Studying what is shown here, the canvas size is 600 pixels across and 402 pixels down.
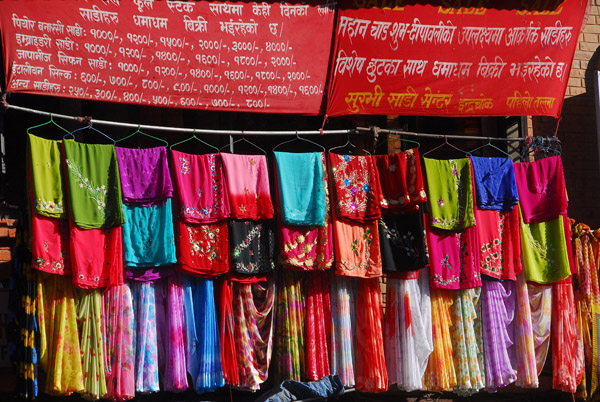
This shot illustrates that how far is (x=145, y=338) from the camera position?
645 centimetres

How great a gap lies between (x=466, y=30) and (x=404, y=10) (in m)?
0.62

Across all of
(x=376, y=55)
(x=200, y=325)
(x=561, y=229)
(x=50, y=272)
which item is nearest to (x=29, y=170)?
(x=50, y=272)

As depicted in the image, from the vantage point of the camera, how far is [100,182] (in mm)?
6430

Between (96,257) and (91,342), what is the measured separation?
641 mm

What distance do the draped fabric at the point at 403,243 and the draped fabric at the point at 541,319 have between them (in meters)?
1.22

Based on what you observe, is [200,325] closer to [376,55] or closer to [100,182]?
[100,182]

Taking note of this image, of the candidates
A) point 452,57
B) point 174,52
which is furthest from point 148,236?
point 452,57

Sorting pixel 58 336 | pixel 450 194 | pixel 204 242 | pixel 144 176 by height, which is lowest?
pixel 58 336

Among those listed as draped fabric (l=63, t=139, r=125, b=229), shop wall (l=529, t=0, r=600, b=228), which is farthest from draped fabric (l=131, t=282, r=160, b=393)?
shop wall (l=529, t=0, r=600, b=228)

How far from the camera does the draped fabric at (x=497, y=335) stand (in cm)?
721

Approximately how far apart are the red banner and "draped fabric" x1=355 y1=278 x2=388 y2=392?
62.1 inches

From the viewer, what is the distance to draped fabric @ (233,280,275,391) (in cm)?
672

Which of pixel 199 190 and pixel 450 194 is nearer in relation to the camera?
pixel 199 190

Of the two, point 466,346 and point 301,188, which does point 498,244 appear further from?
point 301,188
